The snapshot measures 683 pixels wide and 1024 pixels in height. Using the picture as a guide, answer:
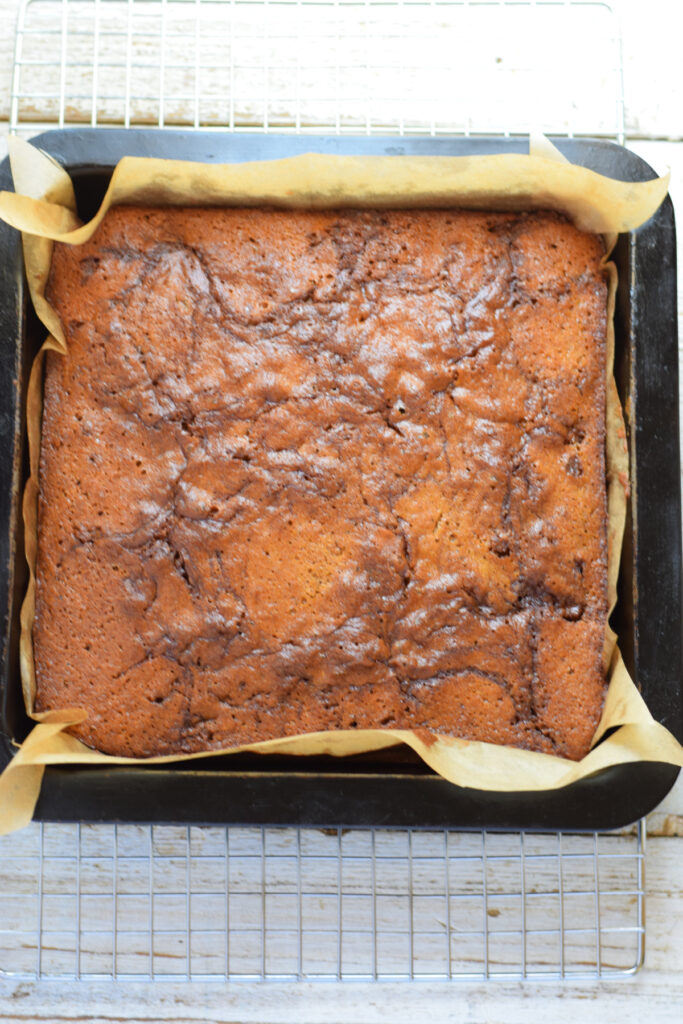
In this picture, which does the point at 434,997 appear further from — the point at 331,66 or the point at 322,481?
the point at 331,66

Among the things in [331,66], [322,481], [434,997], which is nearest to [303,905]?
[434,997]

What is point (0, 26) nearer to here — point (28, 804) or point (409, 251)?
point (409, 251)

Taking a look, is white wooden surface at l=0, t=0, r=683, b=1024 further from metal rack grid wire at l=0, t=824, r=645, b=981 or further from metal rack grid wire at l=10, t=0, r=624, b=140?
metal rack grid wire at l=10, t=0, r=624, b=140

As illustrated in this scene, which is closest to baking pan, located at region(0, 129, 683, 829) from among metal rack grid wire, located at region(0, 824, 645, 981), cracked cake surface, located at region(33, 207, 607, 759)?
cracked cake surface, located at region(33, 207, 607, 759)

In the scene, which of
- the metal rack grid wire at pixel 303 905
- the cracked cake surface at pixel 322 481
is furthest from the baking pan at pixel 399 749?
the metal rack grid wire at pixel 303 905

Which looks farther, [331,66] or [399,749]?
[331,66]
